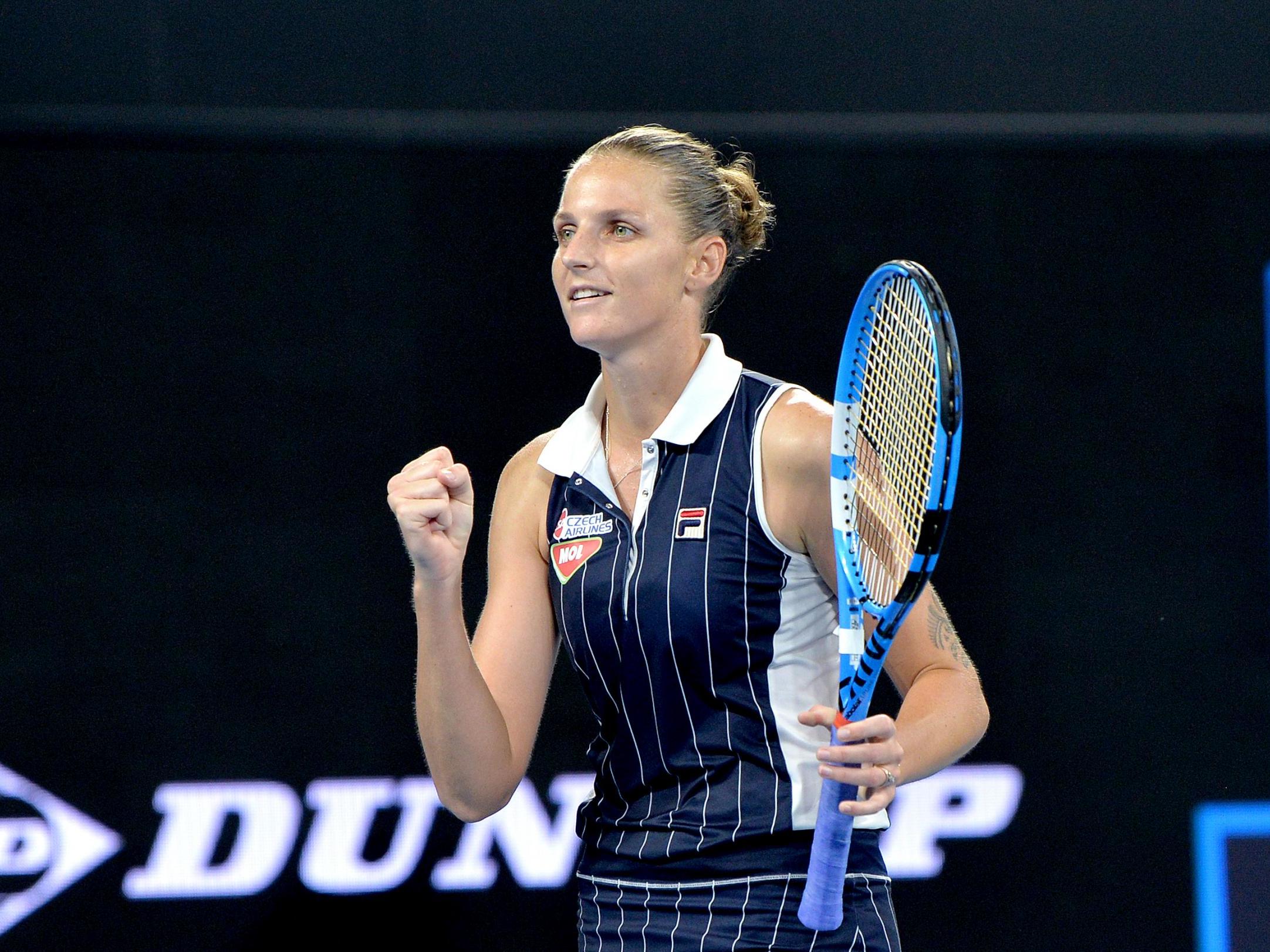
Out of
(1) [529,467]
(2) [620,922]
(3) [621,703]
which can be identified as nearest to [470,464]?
(1) [529,467]

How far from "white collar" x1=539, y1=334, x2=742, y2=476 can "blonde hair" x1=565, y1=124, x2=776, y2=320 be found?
0.14 metres

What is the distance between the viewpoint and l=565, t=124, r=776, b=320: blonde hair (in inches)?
75.6

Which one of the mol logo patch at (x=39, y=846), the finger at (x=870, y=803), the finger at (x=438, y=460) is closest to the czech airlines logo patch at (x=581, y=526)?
the finger at (x=438, y=460)

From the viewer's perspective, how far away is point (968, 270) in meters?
3.14

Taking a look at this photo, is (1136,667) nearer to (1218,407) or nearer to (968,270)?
(1218,407)

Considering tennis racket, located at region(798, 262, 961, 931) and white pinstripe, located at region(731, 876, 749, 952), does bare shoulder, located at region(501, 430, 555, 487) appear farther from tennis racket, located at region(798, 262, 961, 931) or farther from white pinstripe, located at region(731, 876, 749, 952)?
white pinstripe, located at region(731, 876, 749, 952)

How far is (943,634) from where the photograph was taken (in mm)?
1823

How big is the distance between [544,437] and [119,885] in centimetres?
160

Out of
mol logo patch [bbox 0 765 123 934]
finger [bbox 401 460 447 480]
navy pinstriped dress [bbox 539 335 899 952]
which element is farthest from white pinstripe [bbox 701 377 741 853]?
mol logo patch [bbox 0 765 123 934]

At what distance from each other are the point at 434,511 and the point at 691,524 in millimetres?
307

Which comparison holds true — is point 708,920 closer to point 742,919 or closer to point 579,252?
point 742,919

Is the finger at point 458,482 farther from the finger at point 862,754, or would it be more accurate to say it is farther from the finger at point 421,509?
the finger at point 862,754

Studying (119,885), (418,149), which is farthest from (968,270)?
(119,885)

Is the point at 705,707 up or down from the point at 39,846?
up
